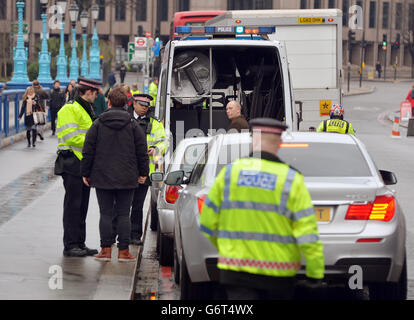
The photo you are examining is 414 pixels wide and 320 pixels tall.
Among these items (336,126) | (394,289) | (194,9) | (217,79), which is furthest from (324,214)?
(194,9)

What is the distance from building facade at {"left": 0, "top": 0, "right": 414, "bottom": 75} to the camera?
366 feet

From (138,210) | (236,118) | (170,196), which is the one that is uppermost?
(236,118)

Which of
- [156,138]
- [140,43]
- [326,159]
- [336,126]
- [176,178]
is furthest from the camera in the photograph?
[140,43]

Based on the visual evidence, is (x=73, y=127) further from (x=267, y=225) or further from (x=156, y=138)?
(x=267, y=225)

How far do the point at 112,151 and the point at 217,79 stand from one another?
6.84 meters

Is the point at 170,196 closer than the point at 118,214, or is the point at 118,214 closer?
the point at 118,214

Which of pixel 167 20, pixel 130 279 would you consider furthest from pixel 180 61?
pixel 167 20

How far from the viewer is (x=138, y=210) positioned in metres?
11.2

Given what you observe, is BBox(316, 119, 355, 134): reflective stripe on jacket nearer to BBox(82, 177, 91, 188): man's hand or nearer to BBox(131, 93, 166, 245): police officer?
BBox(131, 93, 166, 245): police officer

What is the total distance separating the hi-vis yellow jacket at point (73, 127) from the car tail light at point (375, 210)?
374cm

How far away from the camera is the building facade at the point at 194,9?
11150 cm

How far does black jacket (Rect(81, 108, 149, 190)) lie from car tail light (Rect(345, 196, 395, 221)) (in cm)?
291
